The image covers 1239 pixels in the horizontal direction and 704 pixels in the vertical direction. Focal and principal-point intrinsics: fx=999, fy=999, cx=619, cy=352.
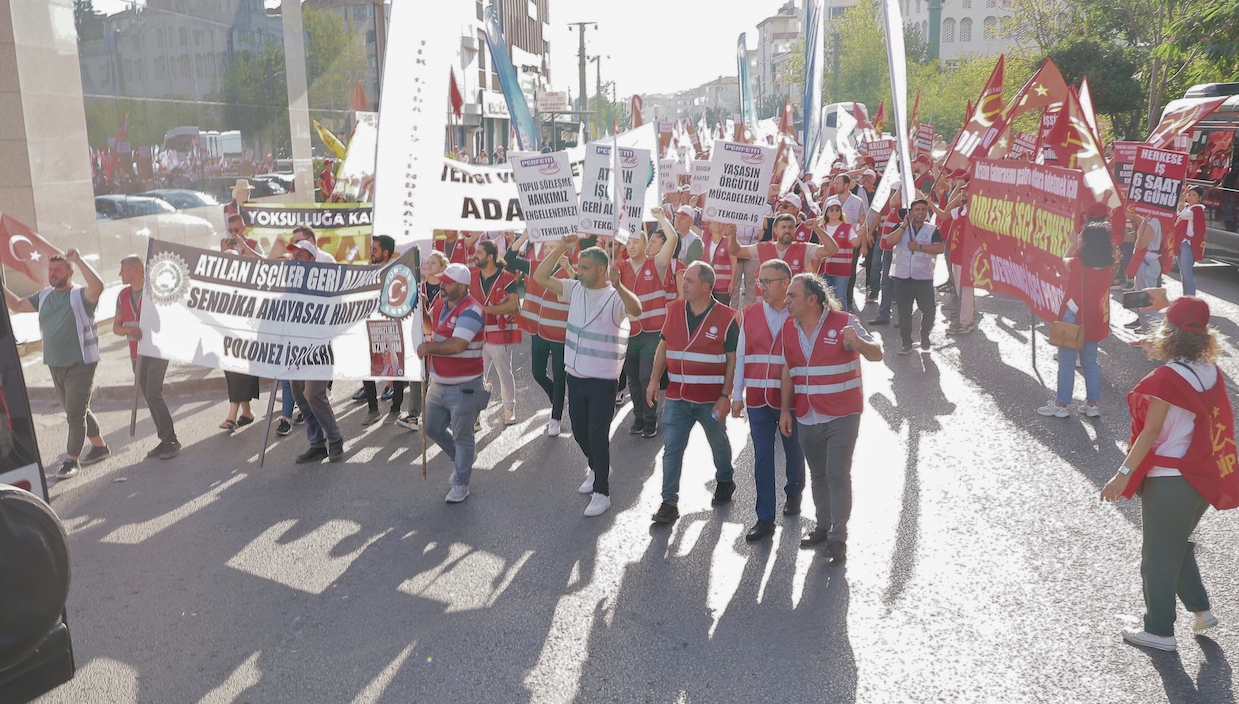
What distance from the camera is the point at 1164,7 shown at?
2608 centimetres

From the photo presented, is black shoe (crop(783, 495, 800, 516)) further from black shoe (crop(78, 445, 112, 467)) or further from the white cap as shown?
black shoe (crop(78, 445, 112, 467))

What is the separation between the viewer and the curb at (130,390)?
1074cm

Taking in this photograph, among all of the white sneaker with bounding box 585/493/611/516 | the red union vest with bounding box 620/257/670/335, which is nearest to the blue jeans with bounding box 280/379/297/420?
the red union vest with bounding box 620/257/670/335

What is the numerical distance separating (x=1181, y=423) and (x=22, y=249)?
29.5 ft

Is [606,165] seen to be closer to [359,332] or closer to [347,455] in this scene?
[359,332]

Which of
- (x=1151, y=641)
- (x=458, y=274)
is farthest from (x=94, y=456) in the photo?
(x=1151, y=641)

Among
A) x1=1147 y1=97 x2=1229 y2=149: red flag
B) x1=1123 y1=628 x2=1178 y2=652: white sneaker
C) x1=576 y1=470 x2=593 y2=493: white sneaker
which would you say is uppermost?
x1=1147 y1=97 x2=1229 y2=149: red flag

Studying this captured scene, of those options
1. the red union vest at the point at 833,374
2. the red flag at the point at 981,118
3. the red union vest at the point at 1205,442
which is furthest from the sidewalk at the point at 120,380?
the red union vest at the point at 1205,442

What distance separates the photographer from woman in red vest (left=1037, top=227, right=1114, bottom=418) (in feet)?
29.7

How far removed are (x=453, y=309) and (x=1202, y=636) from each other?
5.11 metres

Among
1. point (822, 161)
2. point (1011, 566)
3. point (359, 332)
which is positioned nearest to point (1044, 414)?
point (1011, 566)

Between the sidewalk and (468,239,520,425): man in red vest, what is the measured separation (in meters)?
3.62

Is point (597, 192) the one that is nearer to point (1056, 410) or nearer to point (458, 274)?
point (458, 274)

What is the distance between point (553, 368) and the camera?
29.9 feet
